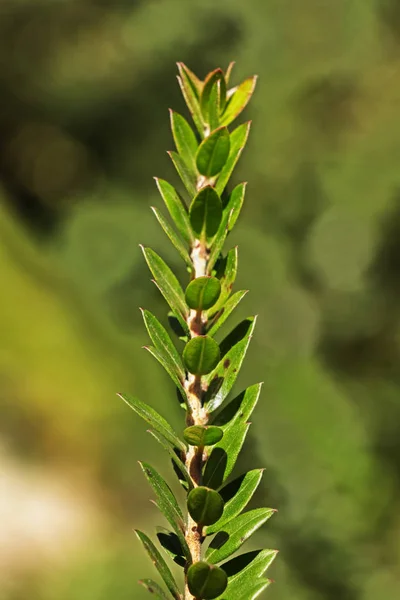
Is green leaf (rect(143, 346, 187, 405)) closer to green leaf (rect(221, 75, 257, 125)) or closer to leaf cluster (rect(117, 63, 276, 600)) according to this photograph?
leaf cluster (rect(117, 63, 276, 600))

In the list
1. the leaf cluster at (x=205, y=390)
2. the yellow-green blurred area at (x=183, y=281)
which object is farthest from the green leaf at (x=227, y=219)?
the yellow-green blurred area at (x=183, y=281)

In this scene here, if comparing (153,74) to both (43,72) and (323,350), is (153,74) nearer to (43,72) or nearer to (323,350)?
(43,72)

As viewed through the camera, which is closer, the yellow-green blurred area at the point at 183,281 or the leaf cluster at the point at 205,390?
the leaf cluster at the point at 205,390

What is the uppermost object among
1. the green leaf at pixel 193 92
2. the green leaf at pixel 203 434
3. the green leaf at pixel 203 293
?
the green leaf at pixel 193 92

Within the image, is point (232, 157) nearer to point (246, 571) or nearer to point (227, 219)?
point (227, 219)

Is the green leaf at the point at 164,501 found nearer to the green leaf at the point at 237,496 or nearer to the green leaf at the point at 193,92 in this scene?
the green leaf at the point at 237,496

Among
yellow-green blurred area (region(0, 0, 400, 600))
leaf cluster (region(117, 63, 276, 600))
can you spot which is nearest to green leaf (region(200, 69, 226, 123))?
leaf cluster (region(117, 63, 276, 600))

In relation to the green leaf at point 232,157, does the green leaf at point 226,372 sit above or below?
below
